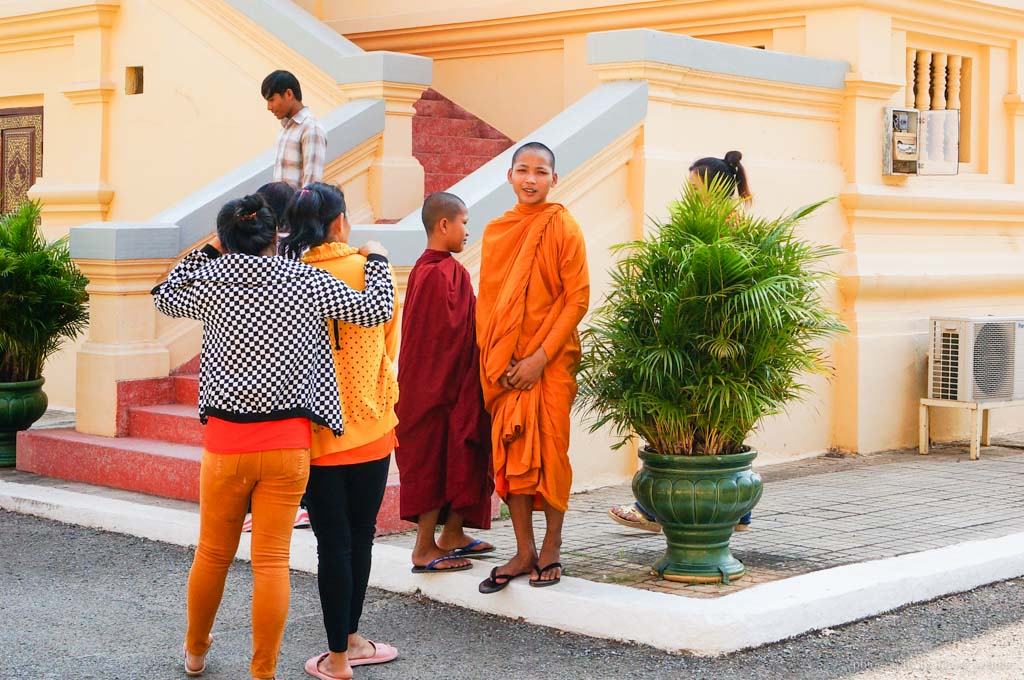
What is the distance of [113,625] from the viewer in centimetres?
598

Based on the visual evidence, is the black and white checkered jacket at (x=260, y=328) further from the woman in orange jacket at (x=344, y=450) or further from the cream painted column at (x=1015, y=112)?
the cream painted column at (x=1015, y=112)

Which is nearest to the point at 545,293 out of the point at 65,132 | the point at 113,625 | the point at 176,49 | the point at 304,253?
the point at 304,253

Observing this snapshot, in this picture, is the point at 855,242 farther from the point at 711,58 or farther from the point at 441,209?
the point at 441,209

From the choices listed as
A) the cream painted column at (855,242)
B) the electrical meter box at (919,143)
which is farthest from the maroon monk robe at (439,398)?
the electrical meter box at (919,143)

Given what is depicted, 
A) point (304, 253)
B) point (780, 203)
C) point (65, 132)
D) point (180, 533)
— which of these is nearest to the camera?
point (304, 253)

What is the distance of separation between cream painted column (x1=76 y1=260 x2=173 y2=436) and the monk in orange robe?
3.50 meters

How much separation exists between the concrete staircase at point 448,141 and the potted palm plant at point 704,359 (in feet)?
16.5

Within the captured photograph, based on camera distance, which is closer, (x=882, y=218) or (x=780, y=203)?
(x=780, y=203)

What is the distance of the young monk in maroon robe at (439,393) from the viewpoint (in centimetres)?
632

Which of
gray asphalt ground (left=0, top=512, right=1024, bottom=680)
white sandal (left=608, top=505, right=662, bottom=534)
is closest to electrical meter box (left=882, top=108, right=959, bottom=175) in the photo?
white sandal (left=608, top=505, right=662, bottom=534)

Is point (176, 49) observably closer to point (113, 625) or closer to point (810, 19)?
point (810, 19)

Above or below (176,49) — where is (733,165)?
below

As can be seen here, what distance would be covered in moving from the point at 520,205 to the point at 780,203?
13.7ft

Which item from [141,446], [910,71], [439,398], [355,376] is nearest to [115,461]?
[141,446]
